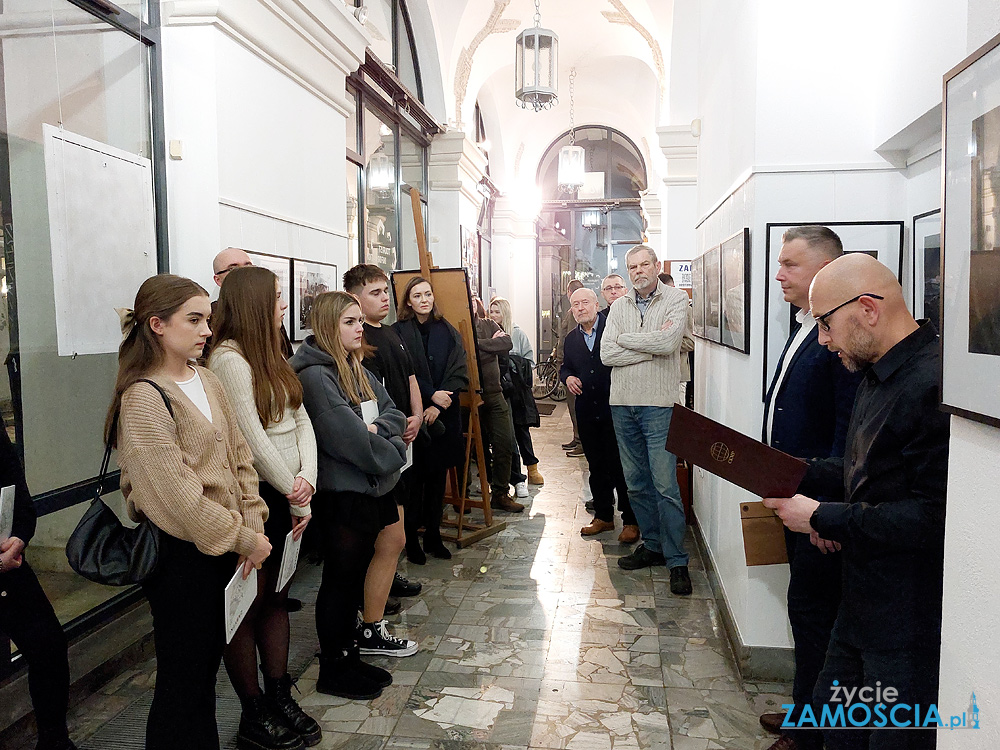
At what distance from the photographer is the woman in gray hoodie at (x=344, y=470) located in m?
2.69

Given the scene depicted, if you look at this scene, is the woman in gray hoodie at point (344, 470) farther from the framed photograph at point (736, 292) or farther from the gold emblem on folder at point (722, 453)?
the framed photograph at point (736, 292)

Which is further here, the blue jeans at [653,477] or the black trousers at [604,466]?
the black trousers at [604,466]

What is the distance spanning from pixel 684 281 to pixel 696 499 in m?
3.37

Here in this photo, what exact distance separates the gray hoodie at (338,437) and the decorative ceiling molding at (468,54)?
629 cm

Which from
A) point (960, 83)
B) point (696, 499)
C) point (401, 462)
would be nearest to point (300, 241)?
point (401, 462)

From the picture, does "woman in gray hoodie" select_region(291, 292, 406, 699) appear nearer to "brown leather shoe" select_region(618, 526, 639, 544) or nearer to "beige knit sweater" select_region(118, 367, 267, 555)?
"beige knit sweater" select_region(118, 367, 267, 555)

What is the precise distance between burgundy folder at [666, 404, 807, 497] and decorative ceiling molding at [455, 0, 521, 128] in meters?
6.96

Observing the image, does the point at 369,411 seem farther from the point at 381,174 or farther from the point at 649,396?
the point at 381,174

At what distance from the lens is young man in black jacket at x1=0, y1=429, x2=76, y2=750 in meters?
2.12

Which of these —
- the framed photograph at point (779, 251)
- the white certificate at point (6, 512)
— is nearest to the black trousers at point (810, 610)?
the framed photograph at point (779, 251)

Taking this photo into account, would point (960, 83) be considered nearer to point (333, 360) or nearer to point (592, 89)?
point (333, 360)

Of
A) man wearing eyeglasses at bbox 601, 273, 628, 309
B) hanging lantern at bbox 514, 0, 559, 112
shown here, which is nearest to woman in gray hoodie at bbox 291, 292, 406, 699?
man wearing eyeglasses at bbox 601, 273, 628, 309

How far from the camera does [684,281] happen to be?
7676 mm

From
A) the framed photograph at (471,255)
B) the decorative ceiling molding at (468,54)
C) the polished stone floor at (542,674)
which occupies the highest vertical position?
the decorative ceiling molding at (468,54)
